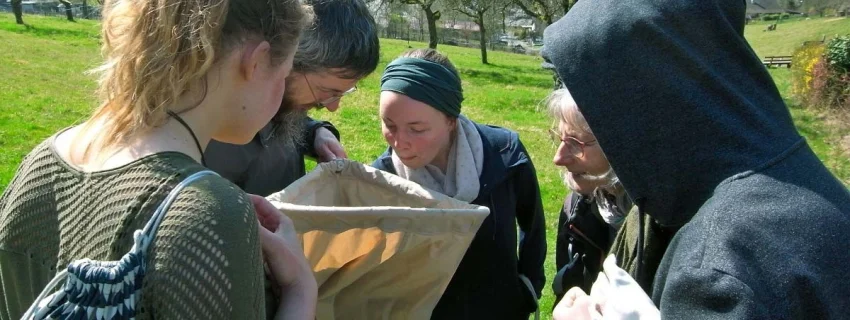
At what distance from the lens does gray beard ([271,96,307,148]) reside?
269 cm

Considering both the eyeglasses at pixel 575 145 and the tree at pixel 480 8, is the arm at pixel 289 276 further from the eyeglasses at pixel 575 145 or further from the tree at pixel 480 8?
the tree at pixel 480 8

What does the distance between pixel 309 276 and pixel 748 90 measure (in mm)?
1017

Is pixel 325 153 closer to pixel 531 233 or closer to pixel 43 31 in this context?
pixel 531 233

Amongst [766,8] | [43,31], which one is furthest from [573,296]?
[766,8]

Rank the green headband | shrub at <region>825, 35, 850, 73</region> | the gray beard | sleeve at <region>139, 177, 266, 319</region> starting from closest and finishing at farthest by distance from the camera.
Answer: sleeve at <region>139, 177, 266, 319</region> → the gray beard → the green headband → shrub at <region>825, 35, 850, 73</region>

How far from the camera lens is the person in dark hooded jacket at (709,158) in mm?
1303

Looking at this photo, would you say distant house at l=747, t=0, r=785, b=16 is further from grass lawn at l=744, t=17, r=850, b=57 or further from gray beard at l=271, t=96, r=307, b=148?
gray beard at l=271, t=96, r=307, b=148

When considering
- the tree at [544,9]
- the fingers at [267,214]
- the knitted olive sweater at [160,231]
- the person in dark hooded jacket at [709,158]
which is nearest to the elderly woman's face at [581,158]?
the person in dark hooded jacket at [709,158]

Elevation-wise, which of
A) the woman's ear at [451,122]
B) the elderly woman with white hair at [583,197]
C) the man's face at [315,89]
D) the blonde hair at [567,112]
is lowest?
the elderly woman with white hair at [583,197]

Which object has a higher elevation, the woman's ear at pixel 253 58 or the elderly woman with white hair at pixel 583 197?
the woman's ear at pixel 253 58

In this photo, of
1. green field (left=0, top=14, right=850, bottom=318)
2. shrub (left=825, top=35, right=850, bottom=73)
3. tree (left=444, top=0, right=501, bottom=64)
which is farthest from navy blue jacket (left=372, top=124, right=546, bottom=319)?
tree (left=444, top=0, right=501, bottom=64)

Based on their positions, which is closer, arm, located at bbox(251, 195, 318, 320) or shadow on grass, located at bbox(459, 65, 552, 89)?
arm, located at bbox(251, 195, 318, 320)

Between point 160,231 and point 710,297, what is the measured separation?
0.95 meters

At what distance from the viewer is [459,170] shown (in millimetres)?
2922
